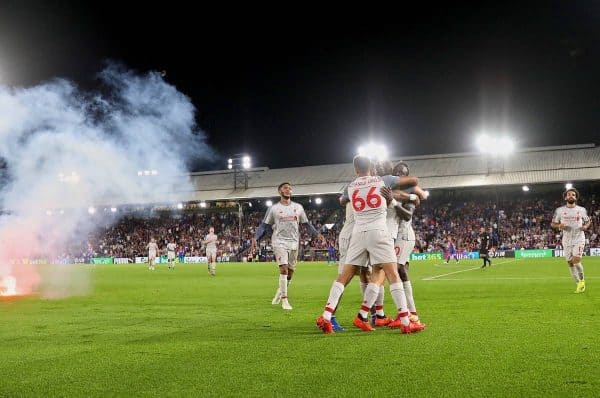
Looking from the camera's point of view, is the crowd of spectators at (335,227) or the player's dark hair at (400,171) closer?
the player's dark hair at (400,171)

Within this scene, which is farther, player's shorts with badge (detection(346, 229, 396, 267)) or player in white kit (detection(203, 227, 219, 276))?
player in white kit (detection(203, 227, 219, 276))

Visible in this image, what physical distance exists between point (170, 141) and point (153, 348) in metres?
35.8

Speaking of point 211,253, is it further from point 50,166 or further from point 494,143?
point 494,143

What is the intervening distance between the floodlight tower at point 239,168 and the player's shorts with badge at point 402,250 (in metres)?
53.4

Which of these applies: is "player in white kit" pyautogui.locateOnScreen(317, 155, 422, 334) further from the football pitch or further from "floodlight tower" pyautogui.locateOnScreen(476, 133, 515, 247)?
"floodlight tower" pyautogui.locateOnScreen(476, 133, 515, 247)

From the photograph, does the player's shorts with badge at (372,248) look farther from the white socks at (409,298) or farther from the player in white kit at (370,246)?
the white socks at (409,298)

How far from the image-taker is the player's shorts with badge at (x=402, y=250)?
9031 millimetres

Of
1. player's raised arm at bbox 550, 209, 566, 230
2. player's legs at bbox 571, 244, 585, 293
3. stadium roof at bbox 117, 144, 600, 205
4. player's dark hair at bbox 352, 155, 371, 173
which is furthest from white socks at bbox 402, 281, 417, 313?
stadium roof at bbox 117, 144, 600, 205

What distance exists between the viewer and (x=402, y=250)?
9.15 metres

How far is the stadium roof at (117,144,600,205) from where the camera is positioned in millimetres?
52406

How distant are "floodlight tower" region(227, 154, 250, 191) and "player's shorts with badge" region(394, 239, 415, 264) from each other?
5344 cm

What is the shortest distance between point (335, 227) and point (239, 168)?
13.7 m

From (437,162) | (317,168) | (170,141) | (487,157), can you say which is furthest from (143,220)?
(487,157)

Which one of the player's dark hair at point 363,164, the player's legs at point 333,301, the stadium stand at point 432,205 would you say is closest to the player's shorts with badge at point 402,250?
the player's legs at point 333,301
